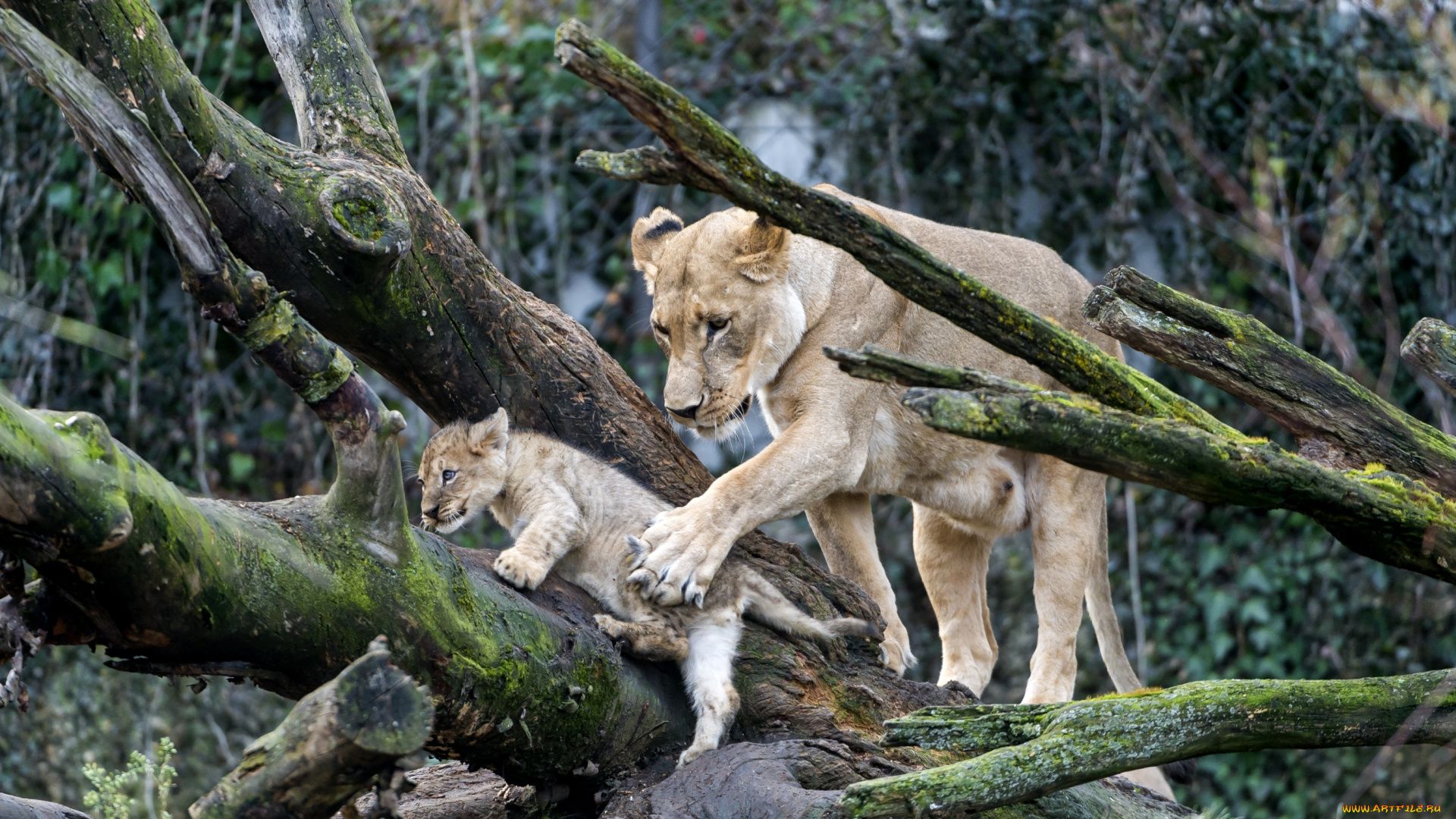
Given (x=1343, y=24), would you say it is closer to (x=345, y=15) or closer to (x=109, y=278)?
(x=345, y=15)

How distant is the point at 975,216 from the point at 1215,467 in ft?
15.8

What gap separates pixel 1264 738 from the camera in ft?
8.98

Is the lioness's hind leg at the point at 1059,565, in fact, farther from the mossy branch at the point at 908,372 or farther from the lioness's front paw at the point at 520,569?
the mossy branch at the point at 908,372

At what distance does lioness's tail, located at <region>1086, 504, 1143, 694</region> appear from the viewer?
4770mm

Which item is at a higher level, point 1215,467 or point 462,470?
point 1215,467

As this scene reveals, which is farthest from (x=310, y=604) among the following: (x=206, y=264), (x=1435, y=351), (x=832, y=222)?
(x=1435, y=351)

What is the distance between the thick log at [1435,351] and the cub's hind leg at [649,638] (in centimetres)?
195

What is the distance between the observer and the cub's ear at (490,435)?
3531 millimetres

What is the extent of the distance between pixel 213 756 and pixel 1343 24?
710 centimetres

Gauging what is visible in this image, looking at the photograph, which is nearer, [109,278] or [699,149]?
[699,149]

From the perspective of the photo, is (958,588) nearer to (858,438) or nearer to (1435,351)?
(858,438)

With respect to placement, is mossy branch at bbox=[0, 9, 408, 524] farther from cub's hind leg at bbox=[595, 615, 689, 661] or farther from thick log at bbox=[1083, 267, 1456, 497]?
thick log at bbox=[1083, 267, 1456, 497]

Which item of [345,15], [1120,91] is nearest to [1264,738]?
[345,15]

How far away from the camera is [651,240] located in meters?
4.50
